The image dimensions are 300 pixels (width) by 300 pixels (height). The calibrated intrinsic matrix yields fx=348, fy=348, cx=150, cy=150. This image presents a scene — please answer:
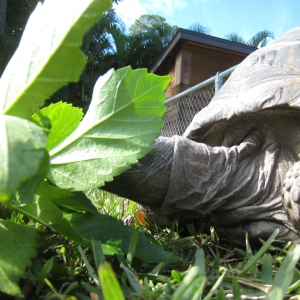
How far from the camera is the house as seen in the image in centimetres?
606

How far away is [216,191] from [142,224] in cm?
42

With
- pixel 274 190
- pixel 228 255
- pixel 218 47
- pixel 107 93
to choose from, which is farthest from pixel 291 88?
pixel 218 47

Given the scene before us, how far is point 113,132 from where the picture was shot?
26.7 inches

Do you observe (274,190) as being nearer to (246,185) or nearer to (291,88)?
(246,185)

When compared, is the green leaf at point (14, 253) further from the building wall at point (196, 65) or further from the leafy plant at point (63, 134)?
the building wall at point (196, 65)

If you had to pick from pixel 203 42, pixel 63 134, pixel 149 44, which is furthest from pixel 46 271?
pixel 149 44

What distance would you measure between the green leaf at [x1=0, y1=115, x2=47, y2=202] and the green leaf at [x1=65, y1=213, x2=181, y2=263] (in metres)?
0.37

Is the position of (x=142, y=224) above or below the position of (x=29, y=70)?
below

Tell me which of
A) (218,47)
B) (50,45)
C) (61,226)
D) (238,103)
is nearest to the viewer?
(50,45)

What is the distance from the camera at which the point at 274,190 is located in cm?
113

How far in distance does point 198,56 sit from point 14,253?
6.50 meters

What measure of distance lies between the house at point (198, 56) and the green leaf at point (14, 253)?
17.5 feet

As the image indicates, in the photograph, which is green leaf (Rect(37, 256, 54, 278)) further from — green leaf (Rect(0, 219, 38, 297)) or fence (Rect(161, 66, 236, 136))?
fence (Rect(161, 66, 236, 136))

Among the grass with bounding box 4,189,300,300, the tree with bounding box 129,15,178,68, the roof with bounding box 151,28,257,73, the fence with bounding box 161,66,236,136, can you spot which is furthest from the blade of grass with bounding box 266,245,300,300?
the tree with bounding box 129,15,178,68
